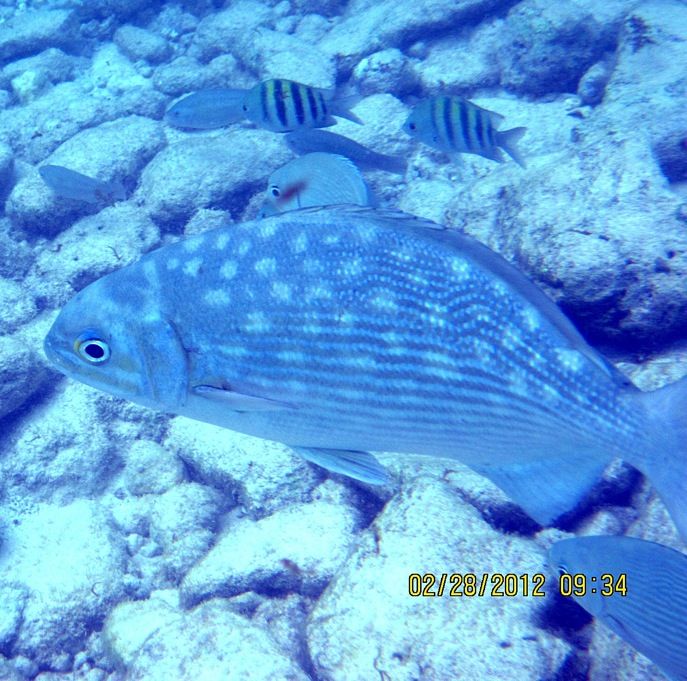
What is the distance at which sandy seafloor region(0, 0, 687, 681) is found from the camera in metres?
2.78

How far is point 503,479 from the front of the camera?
186 cm

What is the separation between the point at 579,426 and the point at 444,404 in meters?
0.43

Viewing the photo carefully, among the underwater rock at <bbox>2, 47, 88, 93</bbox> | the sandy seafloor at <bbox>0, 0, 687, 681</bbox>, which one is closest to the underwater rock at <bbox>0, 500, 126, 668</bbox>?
the sandy seafloor at <bbox>0, 0, 687, 681</bbox>

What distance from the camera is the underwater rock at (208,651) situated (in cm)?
268

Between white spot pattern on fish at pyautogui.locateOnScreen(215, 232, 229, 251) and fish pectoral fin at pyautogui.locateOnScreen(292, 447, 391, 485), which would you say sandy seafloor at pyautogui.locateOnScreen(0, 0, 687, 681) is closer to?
fish pectoral fin at pyautogui.locateOnScreen(292, 447, 391, 485)

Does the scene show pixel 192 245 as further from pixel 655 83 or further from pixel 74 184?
pixel 655 83

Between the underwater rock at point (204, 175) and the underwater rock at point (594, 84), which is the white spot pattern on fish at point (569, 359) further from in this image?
the underwater rock at point (594, 84)

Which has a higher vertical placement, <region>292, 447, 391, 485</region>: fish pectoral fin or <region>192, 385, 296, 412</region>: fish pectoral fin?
<region>192, 385, 296, 412</region>: fish pectoral fin

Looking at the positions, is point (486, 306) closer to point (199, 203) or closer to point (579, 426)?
point (579, 426)

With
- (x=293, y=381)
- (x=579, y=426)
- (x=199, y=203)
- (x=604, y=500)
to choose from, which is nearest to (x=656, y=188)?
(x=604, y=500)

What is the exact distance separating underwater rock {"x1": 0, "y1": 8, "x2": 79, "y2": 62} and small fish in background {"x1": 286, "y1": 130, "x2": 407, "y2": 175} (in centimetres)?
856

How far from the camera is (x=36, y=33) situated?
35.4ft

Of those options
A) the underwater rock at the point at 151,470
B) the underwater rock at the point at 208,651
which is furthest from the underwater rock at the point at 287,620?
the underwater rock at the point at 151,470

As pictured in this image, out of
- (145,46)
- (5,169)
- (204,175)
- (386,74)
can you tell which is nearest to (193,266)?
(204,175)
